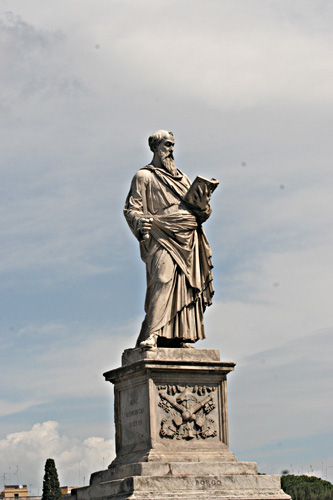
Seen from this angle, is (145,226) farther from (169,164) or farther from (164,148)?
(164,148)

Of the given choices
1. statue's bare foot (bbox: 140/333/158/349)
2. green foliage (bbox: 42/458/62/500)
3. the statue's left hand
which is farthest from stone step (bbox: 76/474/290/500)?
green foliage (bbox: 42/458/62/500)

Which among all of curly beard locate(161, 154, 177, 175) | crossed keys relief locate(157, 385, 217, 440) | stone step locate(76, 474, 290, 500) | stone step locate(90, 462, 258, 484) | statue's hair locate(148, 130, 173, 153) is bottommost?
stone step locate(76, 474, 290, 500)

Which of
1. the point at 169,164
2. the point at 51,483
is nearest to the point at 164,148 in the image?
the point at 169,164

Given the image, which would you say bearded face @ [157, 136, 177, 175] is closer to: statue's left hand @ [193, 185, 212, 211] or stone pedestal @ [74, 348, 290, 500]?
statue's left hand @ [193, 185, 212, 211]

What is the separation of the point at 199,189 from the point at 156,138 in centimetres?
126

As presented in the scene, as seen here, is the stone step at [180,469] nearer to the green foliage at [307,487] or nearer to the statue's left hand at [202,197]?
the statue's left hand at [202,197]

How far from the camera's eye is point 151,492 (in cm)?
1628

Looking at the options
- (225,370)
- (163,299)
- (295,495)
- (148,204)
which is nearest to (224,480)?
(225,370)

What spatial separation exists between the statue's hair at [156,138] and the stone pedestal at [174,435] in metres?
3.62

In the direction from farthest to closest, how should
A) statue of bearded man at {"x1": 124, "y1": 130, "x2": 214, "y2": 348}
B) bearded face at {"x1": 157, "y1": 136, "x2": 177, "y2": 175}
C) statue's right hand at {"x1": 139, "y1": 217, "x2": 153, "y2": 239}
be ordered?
bearded face at {"x1": 157, "y1": 136, "x2": 177, "y2": 175}, statue's right hand at {"x1": 139, "y1": 217, "x2": 153, "y2": 239}, statue of bearded man at {"x1": 124, "y1": 130, "x2": 214, "y2": 348}

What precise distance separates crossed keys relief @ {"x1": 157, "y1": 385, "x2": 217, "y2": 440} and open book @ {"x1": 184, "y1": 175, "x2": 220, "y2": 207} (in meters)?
3.18

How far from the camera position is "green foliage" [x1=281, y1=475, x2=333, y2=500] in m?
70.3

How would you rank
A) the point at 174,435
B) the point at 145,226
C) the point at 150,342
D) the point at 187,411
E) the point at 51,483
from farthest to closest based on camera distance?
the point at 51,483 < the point at 145,226 < the point at 150,342 < the point at 187,411 < the point at 174,435

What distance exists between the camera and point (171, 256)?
18.5 metres
